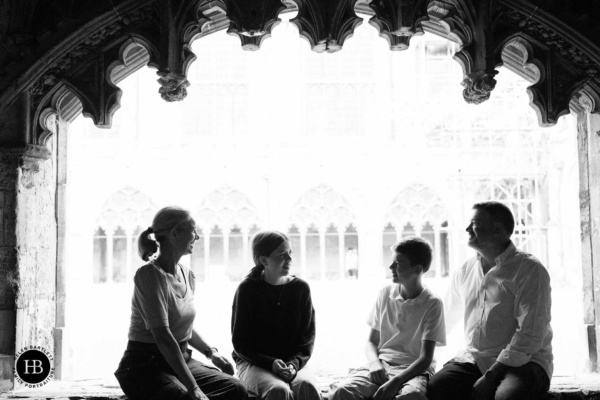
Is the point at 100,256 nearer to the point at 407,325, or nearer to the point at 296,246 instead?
the point at 296,246

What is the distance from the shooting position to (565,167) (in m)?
15.0

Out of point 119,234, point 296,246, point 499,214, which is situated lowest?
point 296,246

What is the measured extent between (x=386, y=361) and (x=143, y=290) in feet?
3.17

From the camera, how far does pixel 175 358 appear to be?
2322mm

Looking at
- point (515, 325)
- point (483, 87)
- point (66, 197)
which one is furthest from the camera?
point (66, 197)

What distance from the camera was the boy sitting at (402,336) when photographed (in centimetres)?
254

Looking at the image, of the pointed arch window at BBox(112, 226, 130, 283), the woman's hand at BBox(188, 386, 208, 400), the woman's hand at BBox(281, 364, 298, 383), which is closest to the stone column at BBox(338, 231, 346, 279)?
the pointed arch window at BBox(112, 226, 130, 283)

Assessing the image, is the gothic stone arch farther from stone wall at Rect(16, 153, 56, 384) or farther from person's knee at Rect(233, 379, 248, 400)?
person's knee at Rect(233, 379, 248, 400)

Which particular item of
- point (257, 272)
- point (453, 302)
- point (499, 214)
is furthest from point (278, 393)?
point (499, 214)

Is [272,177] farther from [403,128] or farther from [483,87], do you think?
[483,87]

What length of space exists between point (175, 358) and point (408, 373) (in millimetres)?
830

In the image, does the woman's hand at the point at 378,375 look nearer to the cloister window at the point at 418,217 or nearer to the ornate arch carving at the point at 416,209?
the cloister window at the point at 418,217

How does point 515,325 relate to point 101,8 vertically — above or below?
below

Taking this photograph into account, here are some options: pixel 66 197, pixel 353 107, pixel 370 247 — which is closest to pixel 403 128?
pixel 353 107
